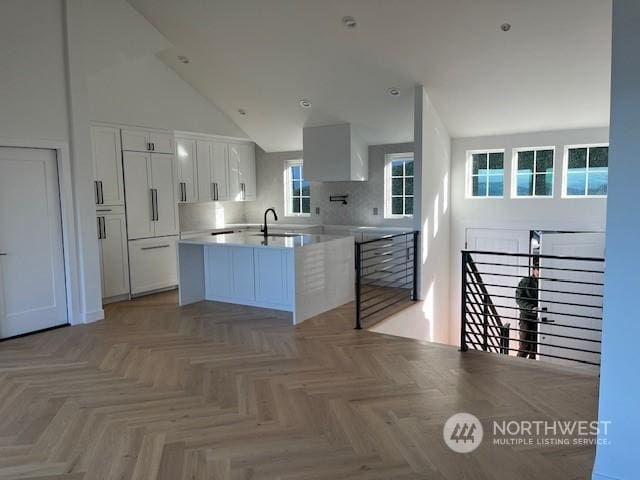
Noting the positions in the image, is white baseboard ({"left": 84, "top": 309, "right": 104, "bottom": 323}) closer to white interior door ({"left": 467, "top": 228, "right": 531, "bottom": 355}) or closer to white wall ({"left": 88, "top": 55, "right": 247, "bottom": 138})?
white wall ({"left": 88, "top": 55, "right": 247, "bottom": 138})

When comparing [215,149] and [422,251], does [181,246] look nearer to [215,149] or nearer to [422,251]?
[215,149]

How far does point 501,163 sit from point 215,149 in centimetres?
445

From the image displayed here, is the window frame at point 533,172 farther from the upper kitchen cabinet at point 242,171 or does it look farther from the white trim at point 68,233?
the white trim at point 68,233

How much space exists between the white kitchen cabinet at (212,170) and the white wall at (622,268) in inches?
245

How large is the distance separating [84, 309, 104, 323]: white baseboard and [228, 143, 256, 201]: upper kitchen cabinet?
329cm

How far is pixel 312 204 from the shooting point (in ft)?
27.2

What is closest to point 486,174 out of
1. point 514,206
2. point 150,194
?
point 514,206

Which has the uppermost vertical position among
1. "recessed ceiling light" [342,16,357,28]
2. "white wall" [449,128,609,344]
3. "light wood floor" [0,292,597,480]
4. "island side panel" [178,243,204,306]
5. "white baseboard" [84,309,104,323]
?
"recessed ceiling light" [342,16,357,28]

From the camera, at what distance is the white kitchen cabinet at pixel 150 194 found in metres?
6.30

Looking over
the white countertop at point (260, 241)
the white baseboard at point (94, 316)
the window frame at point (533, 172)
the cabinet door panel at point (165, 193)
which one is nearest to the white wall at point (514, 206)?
the window frame at point (533, 172)

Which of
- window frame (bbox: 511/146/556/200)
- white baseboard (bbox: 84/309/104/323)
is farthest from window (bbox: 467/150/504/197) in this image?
white baseboard (bbox: 84/309/104/323)

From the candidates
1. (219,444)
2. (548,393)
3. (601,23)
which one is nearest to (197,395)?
(219,444)

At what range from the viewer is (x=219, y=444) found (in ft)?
8.98

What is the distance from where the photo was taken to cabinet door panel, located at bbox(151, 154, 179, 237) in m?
6.64
